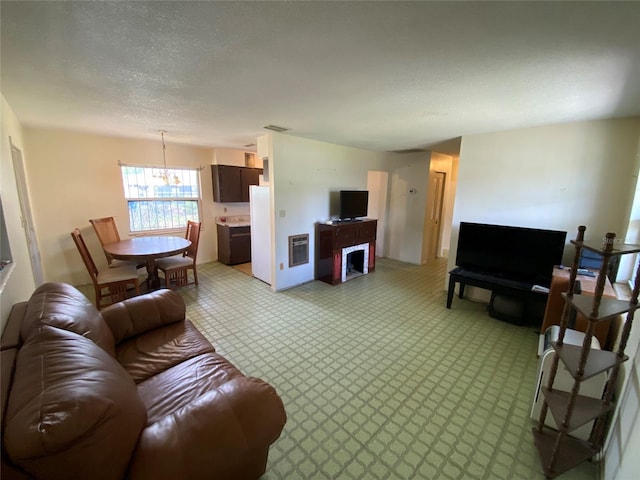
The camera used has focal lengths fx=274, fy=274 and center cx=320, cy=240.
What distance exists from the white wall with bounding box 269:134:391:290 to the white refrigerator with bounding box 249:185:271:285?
0.23m

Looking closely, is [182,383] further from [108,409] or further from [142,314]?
[142,314]

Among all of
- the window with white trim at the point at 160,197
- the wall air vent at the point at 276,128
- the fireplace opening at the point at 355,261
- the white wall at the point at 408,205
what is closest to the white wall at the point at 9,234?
the window with white trim at the point at 160,197

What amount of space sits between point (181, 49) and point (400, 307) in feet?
11.6

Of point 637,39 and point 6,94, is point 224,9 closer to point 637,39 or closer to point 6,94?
point 637,39

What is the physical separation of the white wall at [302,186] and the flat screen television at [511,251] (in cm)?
223

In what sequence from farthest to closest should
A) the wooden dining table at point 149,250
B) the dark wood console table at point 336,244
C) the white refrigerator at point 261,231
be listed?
the dark wood console table at point 336,244
the white refrigerator at point 261,231
the wooden dining table at point 149,250

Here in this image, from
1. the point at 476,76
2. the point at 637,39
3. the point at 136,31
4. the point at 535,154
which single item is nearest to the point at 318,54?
the point at 136,31

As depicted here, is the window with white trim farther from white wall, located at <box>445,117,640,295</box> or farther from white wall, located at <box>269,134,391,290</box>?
white wall, located at <box>445,117,640,295</box>

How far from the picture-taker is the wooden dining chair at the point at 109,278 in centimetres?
344

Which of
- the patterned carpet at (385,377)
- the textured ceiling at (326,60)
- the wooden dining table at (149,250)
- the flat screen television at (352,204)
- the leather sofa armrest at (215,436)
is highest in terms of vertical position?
the textured ceiling at (326,60)

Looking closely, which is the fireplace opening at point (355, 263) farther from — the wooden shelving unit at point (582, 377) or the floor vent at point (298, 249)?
the wooden shelving unit at point (582, 377)

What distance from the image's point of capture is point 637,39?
1.37m

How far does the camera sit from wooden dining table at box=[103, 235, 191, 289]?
3.61 metres

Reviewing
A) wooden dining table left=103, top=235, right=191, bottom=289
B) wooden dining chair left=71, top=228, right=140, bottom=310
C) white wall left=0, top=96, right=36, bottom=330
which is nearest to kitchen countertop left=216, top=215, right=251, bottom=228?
wooden dining table left=103, top=235, right=191, bottom=289
